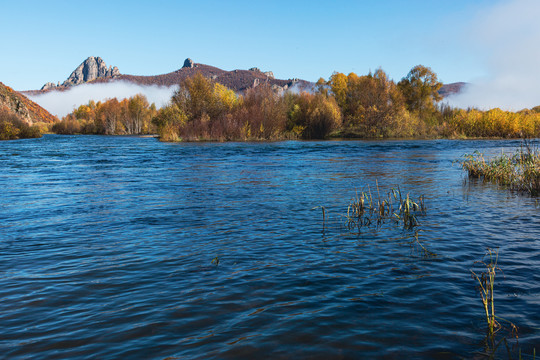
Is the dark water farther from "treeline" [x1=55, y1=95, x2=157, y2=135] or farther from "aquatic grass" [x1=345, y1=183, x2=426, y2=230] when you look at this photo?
"treeline" [x1=55, y1=95, x2=157, y2=135]

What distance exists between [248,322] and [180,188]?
34.7 ft

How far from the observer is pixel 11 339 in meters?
3.96

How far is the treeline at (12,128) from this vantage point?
56869mm

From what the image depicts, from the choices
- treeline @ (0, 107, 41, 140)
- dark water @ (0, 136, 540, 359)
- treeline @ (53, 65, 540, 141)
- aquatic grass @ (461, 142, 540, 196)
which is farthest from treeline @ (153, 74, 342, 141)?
dark water @ (0, 136, 540, 359)

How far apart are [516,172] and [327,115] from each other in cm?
4729

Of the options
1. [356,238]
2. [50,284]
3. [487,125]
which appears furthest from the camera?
[487,125]

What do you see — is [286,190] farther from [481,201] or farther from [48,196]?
[48,196]

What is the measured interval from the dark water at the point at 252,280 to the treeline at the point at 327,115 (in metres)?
42.0

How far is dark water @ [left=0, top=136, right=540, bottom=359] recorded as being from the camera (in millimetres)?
3916

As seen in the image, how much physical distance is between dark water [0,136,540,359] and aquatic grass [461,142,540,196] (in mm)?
1407

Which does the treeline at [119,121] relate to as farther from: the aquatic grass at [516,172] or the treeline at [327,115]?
the aquatic grass at [516,172]

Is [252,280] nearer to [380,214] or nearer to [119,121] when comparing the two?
[380,214]

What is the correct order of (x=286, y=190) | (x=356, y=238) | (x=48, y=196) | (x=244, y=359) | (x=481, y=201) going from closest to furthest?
(x=244, y=359) → (x=356, y=238) → (x=481, y=201) → (x=48, y=196) → (x=286, y=190)

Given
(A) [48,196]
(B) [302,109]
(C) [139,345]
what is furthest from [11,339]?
(B) [302,109]
